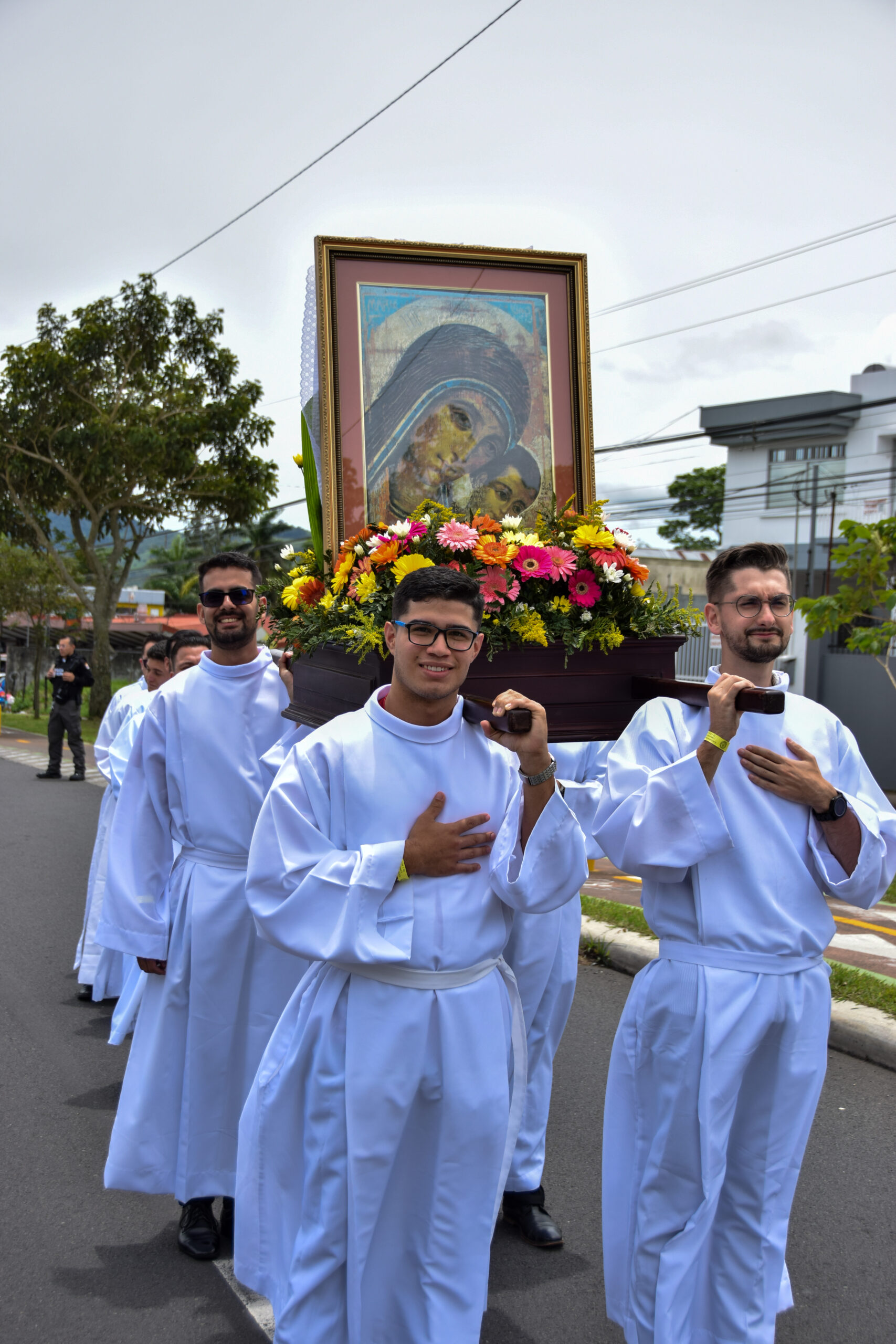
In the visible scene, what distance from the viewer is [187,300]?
19281mm

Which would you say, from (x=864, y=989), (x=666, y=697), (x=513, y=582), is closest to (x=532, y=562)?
(x=513, y=582)

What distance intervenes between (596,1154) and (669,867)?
1964 mm

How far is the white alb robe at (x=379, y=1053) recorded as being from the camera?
104 inches

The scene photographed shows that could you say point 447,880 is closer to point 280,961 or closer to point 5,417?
point 280,961

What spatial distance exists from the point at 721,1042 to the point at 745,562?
3.96 ft

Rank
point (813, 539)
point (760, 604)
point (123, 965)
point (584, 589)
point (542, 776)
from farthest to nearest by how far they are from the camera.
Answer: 1. point (813, 539)
2. point (123, 965)
3. point (584, 589)
4. point (760, 604)
5. point (542, 776)

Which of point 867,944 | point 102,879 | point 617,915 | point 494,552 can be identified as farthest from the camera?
point 617,915

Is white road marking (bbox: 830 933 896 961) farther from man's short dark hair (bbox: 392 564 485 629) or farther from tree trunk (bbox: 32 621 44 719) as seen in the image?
tree trunk (bbox: 32 621 44 719)

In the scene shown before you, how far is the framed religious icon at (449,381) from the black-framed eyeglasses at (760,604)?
999 millimetres

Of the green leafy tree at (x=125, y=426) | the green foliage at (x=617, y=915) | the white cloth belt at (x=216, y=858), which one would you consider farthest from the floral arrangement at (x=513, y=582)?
the green leafy tree at (x=125, y=426)

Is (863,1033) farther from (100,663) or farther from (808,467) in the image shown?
(808,467)

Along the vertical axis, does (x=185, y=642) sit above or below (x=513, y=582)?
below

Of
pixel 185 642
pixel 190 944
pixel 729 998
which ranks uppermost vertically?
pixel 185 642

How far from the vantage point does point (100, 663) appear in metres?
22.3
